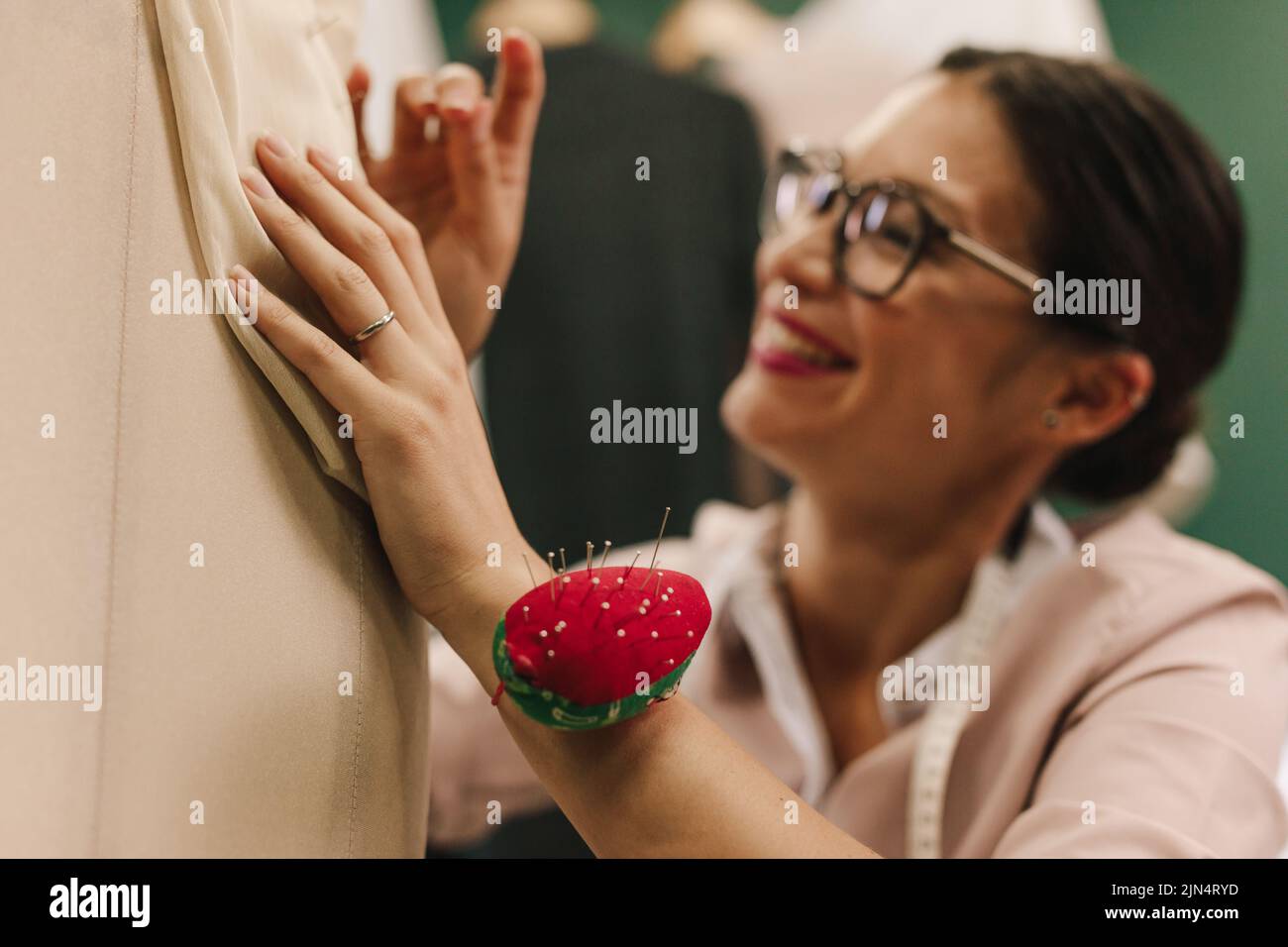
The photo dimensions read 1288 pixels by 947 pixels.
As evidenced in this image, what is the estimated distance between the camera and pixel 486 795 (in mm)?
1147


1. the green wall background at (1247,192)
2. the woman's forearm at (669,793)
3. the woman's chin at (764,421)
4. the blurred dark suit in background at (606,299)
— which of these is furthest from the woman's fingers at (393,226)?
the green wall background at (1247,192)

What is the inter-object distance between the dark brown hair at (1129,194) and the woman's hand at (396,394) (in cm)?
60

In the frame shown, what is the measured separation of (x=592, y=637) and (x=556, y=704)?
0.04 meters

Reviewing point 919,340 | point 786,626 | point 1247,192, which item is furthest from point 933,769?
point 1247,192

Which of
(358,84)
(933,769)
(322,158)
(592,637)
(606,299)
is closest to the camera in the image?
(592,637)

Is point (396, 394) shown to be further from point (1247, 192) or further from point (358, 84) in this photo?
point (1247, 192)

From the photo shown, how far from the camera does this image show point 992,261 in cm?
95

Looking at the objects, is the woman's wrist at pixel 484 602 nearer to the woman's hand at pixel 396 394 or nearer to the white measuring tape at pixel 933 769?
the woman's hand at pixel 396 394

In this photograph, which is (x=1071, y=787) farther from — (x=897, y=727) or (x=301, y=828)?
(x=301, y=828)

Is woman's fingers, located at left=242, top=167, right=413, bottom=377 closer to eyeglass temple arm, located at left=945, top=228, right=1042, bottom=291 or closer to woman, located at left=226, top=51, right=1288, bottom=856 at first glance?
woman, located at left=226, top=51, right=1288, bottom=856

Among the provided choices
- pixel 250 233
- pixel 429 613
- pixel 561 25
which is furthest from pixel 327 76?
pixel 561 25

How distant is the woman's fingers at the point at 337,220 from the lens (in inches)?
22.7

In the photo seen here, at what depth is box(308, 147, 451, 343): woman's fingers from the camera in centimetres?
61
